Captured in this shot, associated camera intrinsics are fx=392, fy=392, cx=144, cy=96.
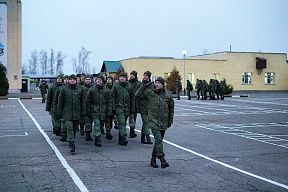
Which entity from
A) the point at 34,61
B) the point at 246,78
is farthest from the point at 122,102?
the point at 34,61

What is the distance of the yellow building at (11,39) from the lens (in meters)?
56.2

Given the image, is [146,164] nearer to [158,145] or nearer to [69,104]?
[158,145]

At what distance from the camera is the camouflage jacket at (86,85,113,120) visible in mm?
10883

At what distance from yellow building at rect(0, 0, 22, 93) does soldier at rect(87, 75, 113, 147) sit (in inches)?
1934

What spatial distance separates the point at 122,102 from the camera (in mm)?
11305

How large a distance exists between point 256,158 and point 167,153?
6.99 ft

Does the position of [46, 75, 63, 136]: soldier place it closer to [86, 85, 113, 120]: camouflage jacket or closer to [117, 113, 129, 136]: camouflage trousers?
[86, 85, 113, 120]: camouflage jacket

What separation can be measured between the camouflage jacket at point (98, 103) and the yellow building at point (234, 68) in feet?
141

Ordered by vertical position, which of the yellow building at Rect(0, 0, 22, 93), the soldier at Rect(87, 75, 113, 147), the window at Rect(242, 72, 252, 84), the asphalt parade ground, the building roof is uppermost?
the yellow building at Rect(0, 0, 22, 93)

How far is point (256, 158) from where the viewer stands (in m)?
9.22

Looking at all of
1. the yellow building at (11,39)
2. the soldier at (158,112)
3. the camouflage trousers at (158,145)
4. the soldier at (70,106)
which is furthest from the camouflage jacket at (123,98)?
the yellow building at (11,39)

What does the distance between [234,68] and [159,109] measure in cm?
5436

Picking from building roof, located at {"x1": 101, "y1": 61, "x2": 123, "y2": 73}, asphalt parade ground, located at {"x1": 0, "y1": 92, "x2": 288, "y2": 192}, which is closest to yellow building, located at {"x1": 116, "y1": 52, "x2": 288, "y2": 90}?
building roof, located at {"x1": 101, "y1": 61, "x2": 123, "y2": 73}

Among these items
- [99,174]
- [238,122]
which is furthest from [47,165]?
[238,122]
